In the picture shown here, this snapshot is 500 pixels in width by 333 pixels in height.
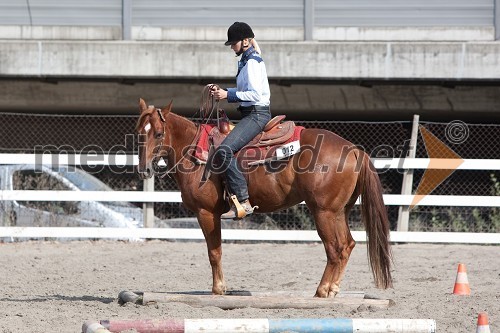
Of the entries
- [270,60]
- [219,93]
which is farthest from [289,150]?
[270,60]

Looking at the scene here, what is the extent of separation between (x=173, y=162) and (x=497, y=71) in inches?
332

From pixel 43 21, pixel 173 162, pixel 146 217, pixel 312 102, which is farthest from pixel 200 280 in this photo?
pixel 43 21

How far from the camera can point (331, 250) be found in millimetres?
8484

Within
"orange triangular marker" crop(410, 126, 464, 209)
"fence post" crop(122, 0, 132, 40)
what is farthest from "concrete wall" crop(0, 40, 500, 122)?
"orange triangular marker" crop(410, 126, 464, 209)

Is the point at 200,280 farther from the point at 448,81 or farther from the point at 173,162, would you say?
the point at 448,81

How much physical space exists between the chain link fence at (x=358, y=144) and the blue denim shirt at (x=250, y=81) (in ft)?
21.4

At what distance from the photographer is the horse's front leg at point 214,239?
8.63m

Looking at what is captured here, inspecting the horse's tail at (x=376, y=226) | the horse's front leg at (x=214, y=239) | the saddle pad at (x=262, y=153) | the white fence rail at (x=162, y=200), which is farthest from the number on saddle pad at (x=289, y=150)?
the white fence rail at (x=162, y=200)

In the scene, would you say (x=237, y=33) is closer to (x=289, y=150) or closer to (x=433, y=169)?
(x=289, y=150)

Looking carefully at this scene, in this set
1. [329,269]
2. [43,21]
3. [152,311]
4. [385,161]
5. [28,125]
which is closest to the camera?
[152,311]

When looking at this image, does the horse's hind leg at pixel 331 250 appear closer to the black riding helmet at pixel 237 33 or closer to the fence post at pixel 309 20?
the black riding helmet at pixel 237 33

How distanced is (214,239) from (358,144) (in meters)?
9.19

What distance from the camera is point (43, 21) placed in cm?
1617

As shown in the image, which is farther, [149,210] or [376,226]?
[149,210]
